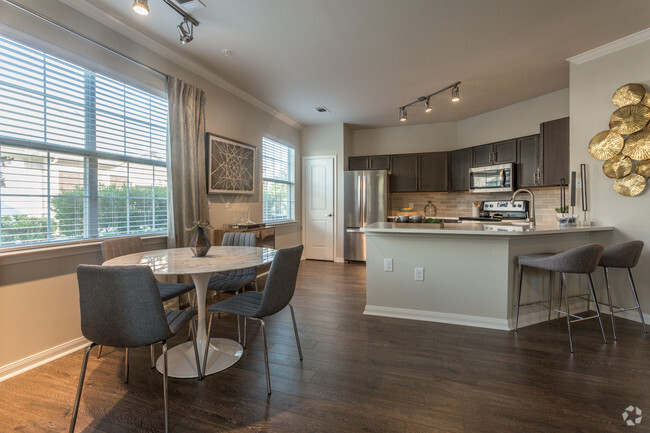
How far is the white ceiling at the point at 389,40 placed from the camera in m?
2.48

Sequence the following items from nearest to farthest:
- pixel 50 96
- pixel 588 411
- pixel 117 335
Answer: pixel 117 335 → pixel 588 411 → pixel 50 96

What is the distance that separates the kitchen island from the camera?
108 inches

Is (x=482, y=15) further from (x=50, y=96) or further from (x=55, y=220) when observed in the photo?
Result: (x=55, y=220)

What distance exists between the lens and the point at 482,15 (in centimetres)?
257

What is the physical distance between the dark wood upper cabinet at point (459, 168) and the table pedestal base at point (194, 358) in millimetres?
4640

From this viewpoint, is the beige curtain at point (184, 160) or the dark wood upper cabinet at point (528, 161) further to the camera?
the dark wood upper cabinet at point (528, 161)

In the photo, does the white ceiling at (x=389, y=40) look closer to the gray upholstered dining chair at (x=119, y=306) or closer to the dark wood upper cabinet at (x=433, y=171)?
the dark wood upper cabinet at (x=433, y=171)

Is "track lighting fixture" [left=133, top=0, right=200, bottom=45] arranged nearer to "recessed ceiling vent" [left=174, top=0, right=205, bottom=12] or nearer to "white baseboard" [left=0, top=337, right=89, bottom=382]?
"recessed ceiling vent" [left=174, top=0, right=205, bottom=12]

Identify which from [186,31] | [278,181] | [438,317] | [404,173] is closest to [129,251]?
[186,31]

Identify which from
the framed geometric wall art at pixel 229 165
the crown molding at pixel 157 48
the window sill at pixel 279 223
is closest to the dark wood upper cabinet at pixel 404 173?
the window sill at pixel 279 223

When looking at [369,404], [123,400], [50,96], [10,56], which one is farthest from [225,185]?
[369,404]

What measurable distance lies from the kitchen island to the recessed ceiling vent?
7.77 feet

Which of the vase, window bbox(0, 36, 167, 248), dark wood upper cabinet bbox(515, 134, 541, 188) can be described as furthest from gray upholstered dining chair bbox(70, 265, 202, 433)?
dark wood upper cabinet bbox(515, 134, 541, 188)

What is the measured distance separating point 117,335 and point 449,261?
2588mm
